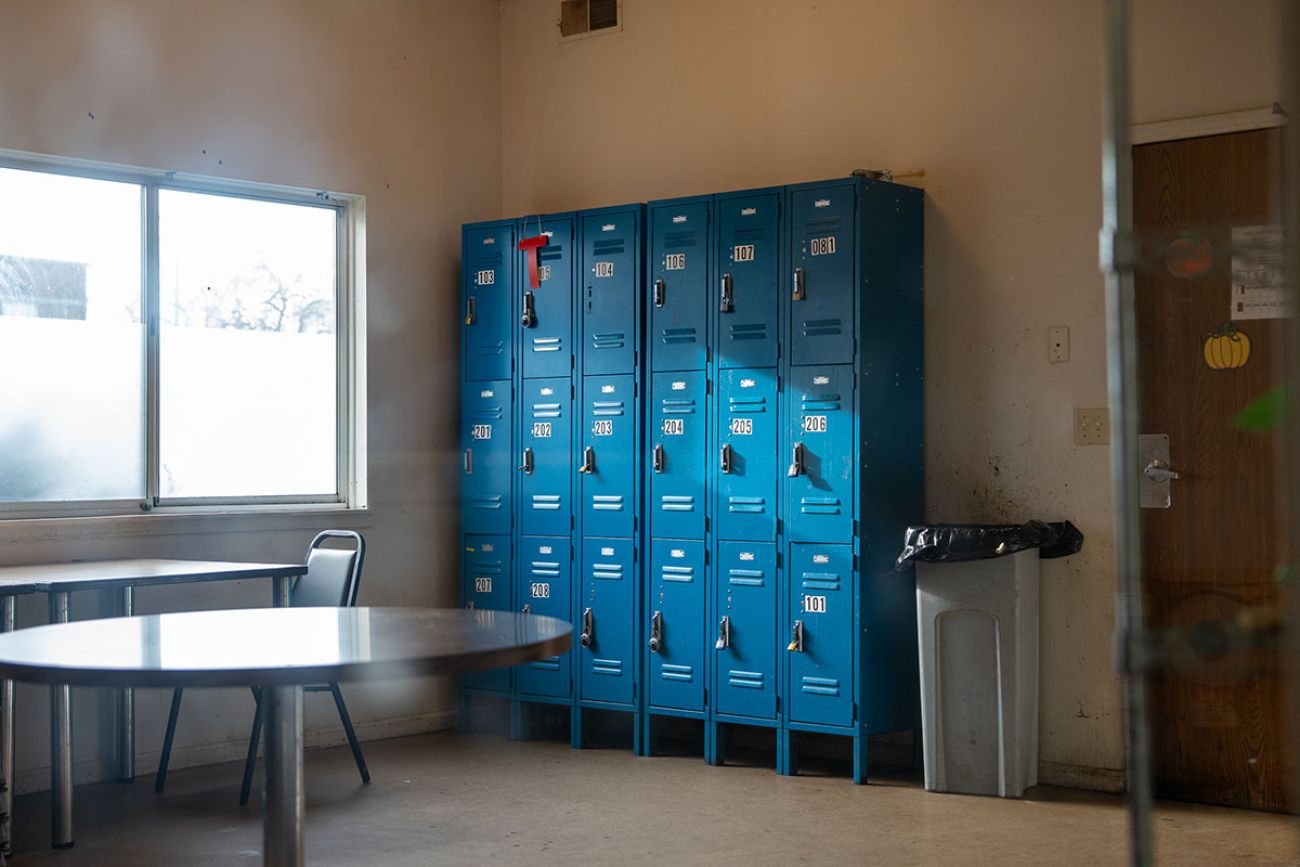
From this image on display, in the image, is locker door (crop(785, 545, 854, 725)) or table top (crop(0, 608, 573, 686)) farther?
locker door (crop(785, 545, 854, 725))

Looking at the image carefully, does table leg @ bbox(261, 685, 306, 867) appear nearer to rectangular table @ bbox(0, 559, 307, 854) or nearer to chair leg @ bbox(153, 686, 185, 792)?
rectangular table @ bbox(0, 559, 307, 854)

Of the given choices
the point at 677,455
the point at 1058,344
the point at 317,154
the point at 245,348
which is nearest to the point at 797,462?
the point at 677,455

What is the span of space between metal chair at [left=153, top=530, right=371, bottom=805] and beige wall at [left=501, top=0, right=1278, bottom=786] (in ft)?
7.39

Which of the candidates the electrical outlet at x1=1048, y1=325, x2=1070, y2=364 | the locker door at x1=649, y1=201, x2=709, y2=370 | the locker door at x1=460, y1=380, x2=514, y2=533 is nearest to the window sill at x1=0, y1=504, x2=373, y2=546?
the locker door at x1=460, y1=380, x2=514, y2=533

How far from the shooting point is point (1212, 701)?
4715 mm

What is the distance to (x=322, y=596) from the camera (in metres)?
4.95

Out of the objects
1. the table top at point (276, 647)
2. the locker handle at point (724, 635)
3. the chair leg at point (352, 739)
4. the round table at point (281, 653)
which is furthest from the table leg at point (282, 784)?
the locker handle at point (724, 635)

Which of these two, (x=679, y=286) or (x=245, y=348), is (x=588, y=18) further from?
(x=245, y=348)

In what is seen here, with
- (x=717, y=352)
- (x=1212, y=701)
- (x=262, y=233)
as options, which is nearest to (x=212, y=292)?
(x=262, y=233)

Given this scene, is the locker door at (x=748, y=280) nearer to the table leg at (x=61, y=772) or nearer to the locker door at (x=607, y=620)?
the locker door at (x=607, y=620)

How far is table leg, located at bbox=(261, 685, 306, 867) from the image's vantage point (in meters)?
2.68

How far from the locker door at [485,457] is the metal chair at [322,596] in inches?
41.1

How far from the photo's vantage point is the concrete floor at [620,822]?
160 inches

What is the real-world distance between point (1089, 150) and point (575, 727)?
307 cm
